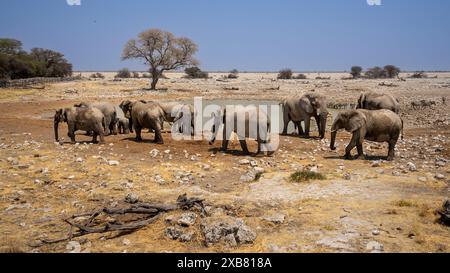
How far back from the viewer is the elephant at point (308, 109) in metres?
17.0

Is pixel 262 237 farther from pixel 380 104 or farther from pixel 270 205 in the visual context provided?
pixel 380 104

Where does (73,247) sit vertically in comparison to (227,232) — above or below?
below

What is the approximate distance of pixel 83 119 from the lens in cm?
1510

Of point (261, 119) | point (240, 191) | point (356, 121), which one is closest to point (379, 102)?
point (356, 121)

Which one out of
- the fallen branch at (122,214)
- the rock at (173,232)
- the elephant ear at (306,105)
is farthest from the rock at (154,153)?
the elephant ear at (306,105)

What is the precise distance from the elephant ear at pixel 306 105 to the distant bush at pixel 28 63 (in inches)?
1676

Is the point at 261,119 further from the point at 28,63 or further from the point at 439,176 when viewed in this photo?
the point at 28,63

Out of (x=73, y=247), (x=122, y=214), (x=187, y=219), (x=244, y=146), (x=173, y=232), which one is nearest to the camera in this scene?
(x=73, y=247)

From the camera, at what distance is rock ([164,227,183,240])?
22.7ft

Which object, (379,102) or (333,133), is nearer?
(333,133)

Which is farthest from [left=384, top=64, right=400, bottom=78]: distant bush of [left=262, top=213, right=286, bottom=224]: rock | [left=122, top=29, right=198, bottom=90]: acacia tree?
[left=262, top=213, right=286, bottom=224]: rock

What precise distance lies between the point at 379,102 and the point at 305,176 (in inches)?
376

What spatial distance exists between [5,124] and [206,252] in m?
17.4
